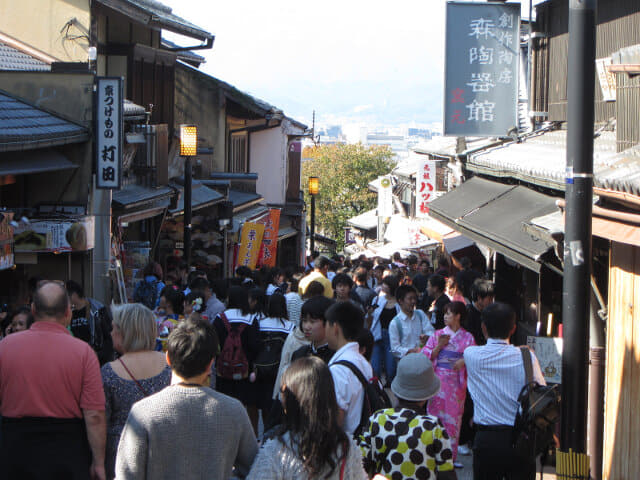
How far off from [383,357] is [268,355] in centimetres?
329

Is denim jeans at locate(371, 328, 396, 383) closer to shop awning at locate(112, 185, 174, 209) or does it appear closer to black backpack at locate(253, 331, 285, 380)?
black backpack at locate(253, 331, 285, 380)

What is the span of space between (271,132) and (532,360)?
1043 inches

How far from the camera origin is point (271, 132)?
31969mm

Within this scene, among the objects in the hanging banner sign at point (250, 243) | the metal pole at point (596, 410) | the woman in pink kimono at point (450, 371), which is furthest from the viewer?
the hanging banner sign at point (250, 243)

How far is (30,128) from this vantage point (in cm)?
1092

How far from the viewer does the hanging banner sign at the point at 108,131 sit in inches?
496

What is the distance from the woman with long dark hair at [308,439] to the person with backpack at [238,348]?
4.72 meters

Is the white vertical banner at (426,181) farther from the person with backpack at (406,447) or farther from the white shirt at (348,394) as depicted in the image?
the person with backpack at (406,447)

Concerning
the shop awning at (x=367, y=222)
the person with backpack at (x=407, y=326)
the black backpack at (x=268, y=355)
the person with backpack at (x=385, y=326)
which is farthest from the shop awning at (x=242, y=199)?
the shop awning at (x=367, y=222)

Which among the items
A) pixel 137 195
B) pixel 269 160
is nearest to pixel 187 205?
pixel 137 195

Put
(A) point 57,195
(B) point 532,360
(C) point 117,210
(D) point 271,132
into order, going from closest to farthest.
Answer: (B) point 532,360 < (A) point 57,195 < (C) point 117,210 < (D) point 271,132

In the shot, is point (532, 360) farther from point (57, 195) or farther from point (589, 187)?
point (57, 195)

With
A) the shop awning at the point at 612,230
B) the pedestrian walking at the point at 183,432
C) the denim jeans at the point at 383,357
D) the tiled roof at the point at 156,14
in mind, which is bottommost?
the denim jeans at the point at 383,357

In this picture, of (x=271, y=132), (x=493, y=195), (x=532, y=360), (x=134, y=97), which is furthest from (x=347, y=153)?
(x=532, y=360)
